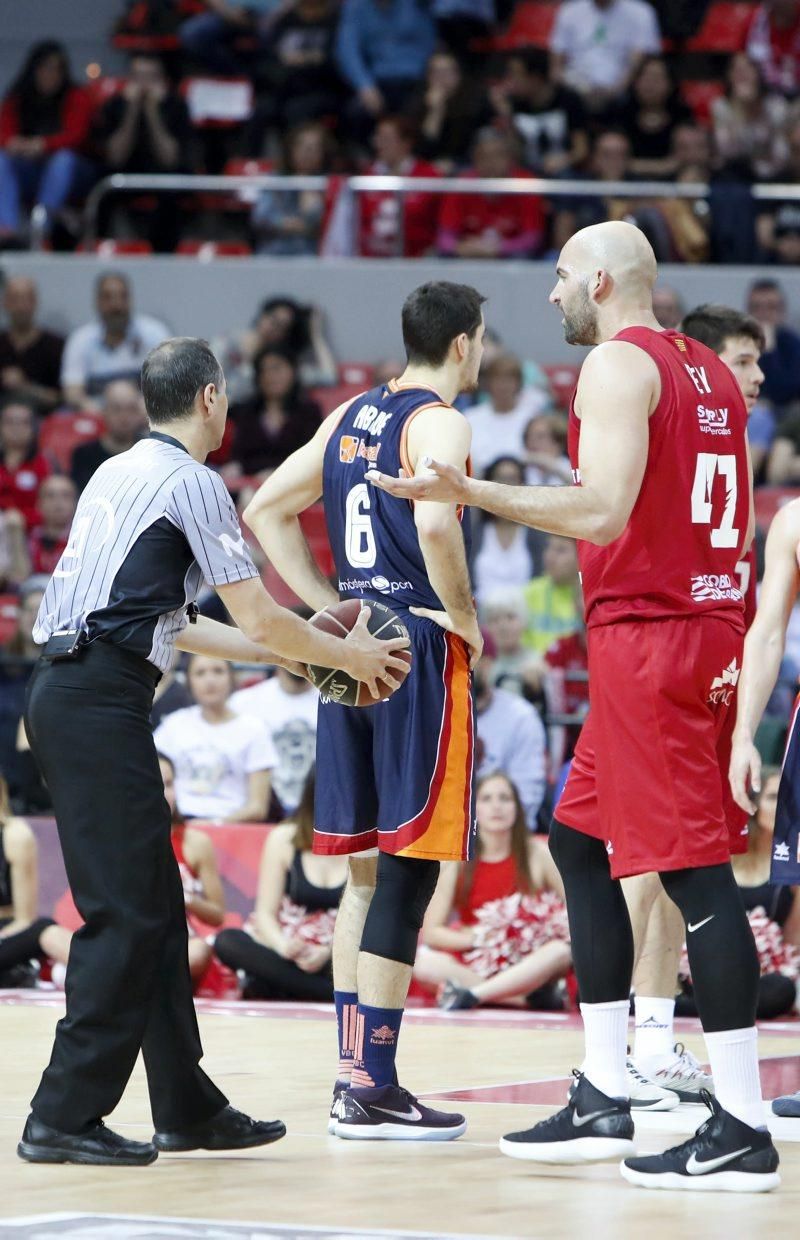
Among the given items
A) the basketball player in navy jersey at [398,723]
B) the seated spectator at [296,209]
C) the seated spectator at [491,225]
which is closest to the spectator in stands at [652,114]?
the seated spectator at [491,225]

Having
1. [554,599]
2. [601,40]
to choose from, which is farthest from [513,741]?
[601,40]

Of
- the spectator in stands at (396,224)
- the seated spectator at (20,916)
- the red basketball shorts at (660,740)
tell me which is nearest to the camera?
the red basketball shorts at (660,740)

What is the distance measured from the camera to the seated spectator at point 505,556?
12.6 m

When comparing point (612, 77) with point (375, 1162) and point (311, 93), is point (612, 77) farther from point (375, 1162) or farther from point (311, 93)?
point (375, 1162)

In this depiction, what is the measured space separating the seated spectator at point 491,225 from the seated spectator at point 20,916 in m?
6.94

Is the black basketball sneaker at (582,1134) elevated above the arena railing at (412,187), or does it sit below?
below

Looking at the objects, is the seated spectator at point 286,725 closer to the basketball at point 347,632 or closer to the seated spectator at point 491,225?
the basketball at point 347,632

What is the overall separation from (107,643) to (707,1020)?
5.59ft

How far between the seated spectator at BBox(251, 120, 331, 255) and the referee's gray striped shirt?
35.8 feet

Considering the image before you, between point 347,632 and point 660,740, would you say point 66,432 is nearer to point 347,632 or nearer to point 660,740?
point 347,632

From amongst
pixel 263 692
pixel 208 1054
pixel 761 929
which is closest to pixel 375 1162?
pixel 208 1054

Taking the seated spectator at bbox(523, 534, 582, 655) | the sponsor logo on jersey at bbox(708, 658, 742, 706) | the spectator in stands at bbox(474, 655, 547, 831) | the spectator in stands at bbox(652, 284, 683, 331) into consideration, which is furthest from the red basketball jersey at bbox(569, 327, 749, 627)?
the spectator in stands at bbox(652, 284, 683, 331)

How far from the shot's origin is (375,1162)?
16.4 feet

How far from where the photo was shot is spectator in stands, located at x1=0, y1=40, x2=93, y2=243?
53.4 feet
